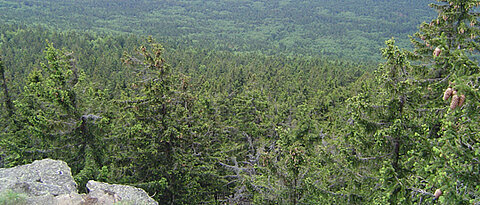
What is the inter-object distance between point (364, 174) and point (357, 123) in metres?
1.63

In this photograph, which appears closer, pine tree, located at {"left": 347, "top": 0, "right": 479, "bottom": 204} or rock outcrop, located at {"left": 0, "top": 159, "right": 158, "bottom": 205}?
pine tree, located at {"left": 347, "top": 0, "right": 479, "bottom": 204}

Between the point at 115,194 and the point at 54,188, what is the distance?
1.51m

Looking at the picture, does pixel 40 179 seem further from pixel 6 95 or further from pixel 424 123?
pixel 6 95

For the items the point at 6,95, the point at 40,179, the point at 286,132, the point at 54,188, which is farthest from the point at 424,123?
the point at 6,95

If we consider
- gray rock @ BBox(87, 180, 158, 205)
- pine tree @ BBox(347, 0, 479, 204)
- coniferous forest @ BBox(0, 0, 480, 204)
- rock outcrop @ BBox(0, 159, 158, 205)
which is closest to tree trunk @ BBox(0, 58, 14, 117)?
coniferous forest @ BBox(0, 0, 480, 204)

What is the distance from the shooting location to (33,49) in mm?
65438

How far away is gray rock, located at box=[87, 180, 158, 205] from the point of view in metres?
7.66

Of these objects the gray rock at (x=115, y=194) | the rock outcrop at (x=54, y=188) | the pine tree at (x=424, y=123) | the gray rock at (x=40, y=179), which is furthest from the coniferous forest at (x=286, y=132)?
the gray rock at (x=115, y=194)

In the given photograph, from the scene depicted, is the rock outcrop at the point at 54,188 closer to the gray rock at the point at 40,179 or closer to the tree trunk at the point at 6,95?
the gray rock at the point at 40,179

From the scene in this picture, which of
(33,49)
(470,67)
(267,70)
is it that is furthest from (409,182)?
(33,49)

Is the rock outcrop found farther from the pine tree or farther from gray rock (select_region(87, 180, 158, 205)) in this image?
the pine tree

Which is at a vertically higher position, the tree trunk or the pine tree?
the pine tree

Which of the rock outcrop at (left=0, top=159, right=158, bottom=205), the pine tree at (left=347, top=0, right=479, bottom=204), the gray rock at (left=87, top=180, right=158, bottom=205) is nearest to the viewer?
the pine tree at (left=347, top=0, right=479, bottom=204)

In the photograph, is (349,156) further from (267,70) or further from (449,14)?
(267,70)
